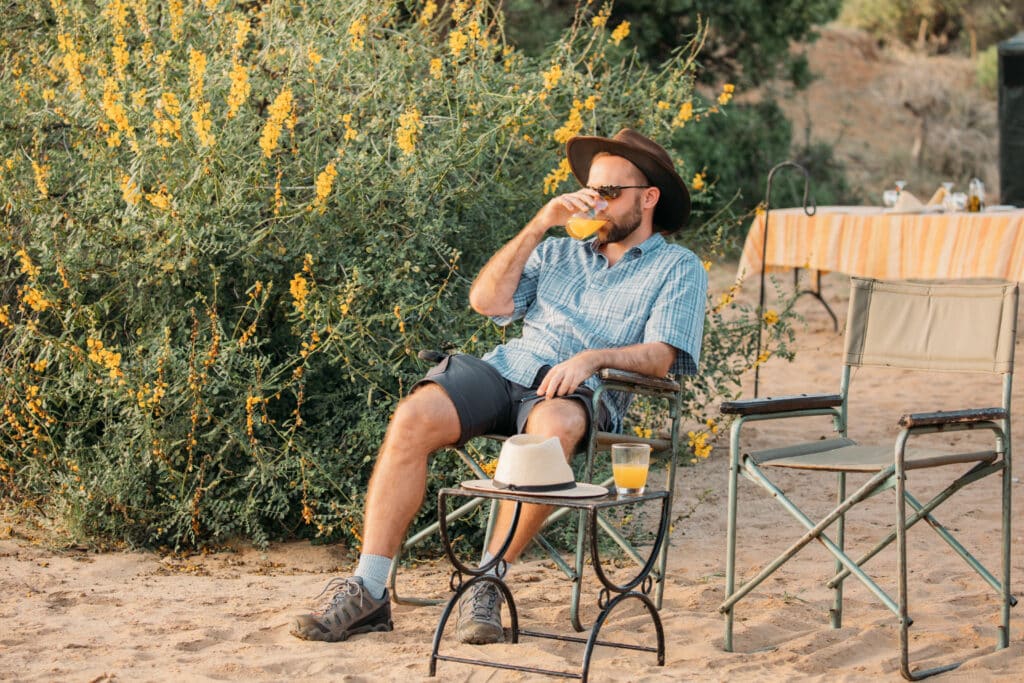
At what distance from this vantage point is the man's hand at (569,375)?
3566 millimetres

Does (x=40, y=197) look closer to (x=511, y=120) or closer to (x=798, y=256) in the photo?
(x=511, y=120)

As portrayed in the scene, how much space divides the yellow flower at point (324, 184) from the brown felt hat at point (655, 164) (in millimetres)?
712

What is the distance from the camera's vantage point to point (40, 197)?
4.53m

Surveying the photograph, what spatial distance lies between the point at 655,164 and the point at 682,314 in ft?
1.50

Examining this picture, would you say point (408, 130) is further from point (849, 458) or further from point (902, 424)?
point (902, 424)

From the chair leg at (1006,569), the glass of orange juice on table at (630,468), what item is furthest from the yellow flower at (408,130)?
the chair leg at (1006,569)

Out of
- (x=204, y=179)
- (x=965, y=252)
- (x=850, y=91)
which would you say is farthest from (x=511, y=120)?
(x=850, y=91)

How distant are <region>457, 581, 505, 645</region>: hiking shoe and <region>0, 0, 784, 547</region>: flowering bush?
911 millimetres

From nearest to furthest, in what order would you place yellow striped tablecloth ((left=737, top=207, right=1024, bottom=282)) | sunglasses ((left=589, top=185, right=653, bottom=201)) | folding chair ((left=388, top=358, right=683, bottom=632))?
folding chair ((left=388, top=358, right=683, bottom=632)) → sunglasses ((left=589, top=185, right=653, bottom=201)) → yellow striped tablecloth ((left=737, top=207, right=1024, bottom=282))

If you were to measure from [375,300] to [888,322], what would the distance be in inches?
63.3

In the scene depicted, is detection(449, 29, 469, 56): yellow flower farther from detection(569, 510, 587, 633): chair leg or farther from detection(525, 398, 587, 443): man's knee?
detection(569, 510, 587, 633): chair leg

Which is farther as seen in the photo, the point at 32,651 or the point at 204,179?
the point at 204,179

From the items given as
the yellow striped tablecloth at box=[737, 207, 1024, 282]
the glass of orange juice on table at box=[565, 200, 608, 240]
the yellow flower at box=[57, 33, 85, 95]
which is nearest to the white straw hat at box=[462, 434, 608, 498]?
the glass of orange juice on table at box=[565, 200, 608, 240]

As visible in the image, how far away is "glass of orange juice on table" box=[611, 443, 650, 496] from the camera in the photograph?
3.18m
